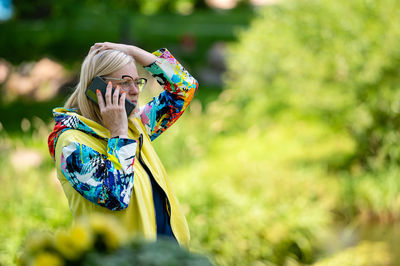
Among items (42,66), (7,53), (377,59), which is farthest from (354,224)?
(7,53)

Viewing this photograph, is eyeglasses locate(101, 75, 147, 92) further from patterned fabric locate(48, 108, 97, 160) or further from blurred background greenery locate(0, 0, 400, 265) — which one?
blurred background greenery locate(0, 0, 400, 265)

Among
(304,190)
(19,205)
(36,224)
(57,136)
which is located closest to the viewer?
(57,136)

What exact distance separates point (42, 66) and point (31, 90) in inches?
52.3

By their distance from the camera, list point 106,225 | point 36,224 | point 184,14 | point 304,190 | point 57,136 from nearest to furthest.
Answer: point 106,225 → point 57,136 → point 36,224 → point 304,190 → point 184,14

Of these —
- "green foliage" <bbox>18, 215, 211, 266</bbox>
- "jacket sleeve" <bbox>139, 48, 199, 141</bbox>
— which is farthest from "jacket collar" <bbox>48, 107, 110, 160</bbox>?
"green foliage" <bbox>18, 215, 211, 266</bbox>

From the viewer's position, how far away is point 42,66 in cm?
1308

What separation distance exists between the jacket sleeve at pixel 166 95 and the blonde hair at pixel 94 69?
34 centimetres

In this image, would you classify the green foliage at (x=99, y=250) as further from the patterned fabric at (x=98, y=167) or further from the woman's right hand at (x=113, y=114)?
the woman's right hand at (x=113, y=114)

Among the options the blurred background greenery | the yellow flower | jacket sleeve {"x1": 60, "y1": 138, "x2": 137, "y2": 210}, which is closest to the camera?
the yellow flower

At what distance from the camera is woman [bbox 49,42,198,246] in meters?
2.17

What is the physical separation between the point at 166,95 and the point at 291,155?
6973mm

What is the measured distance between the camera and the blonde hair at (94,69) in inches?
92.5

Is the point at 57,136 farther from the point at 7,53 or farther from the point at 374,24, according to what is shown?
the point at 7,53

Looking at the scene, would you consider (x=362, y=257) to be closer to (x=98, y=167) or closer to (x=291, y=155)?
(x=98, y=167)
